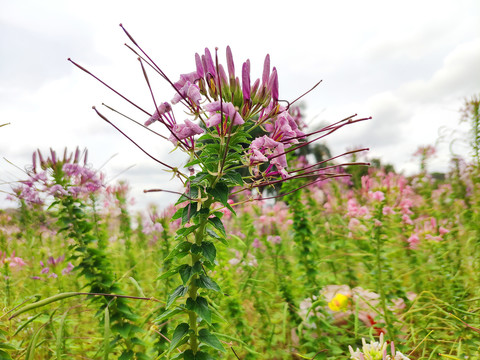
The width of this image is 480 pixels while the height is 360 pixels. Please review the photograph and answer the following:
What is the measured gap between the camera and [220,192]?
49.6 inches

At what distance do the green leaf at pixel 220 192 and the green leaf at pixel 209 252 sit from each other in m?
0.25

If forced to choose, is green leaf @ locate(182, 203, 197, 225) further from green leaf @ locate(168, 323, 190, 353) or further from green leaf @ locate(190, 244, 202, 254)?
green leaf @ locate(168, 323, 190, 353)

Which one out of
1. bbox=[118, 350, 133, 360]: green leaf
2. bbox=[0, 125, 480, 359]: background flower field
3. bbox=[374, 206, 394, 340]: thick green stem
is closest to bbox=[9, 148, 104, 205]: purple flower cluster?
bbox=[0, 125, 480, 359]: background flower field

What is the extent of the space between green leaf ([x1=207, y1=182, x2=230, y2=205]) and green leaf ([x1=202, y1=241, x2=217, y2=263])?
0.83 feet

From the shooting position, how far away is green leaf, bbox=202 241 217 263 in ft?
4.18

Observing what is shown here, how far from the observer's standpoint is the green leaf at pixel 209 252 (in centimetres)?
127

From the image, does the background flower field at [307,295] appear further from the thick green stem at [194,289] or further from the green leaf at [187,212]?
the green leaf at [187,212]

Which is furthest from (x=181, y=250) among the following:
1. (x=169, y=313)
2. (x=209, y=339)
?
(x=209, y=339)

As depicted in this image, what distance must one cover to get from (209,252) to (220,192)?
295 mm

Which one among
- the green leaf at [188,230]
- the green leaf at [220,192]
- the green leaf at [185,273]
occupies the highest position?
the green leaf at [220,192]

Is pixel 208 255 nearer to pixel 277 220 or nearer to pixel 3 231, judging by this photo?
pixel 277 220

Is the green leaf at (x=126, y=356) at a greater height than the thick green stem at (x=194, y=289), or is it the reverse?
the thick green stem at (x=194, y=289)

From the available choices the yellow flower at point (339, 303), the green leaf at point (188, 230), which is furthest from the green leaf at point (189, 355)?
the yellow flower at point (339, 303)

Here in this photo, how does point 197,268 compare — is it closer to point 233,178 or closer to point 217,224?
point 217,224
